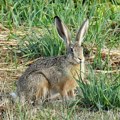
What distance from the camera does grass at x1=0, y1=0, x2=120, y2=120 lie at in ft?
21.9

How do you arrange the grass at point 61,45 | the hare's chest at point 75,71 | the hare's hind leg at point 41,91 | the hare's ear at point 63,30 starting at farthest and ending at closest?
the hare's ear at point 63,30 < the hare's chest at point 75,71 < the hare's hind leg at point 41,91 < the grass at point 61,45

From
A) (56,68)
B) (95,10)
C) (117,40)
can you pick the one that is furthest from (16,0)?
(56,68)

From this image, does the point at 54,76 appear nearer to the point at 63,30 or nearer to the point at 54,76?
the point at 54,76

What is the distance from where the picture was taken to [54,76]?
24.1 ft

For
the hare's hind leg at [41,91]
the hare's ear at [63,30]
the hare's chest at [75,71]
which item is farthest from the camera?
the hare's ear at [63,30]

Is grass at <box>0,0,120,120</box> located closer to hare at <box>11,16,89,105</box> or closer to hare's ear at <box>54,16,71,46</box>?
hare at <box>11,16,89,105</box>

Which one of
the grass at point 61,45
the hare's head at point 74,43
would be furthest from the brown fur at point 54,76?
the grass at point 61,45

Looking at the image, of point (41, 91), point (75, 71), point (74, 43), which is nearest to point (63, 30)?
point (74, 43)

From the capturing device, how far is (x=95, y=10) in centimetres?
989

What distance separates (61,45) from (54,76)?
4.10ft

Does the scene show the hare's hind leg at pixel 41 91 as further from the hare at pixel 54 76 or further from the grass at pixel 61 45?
the grass at pixel 61 45

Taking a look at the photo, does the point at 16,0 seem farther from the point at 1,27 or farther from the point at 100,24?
the point at 100,24

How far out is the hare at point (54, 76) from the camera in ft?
23.8

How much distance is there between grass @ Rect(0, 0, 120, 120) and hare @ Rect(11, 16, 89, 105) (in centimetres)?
18
